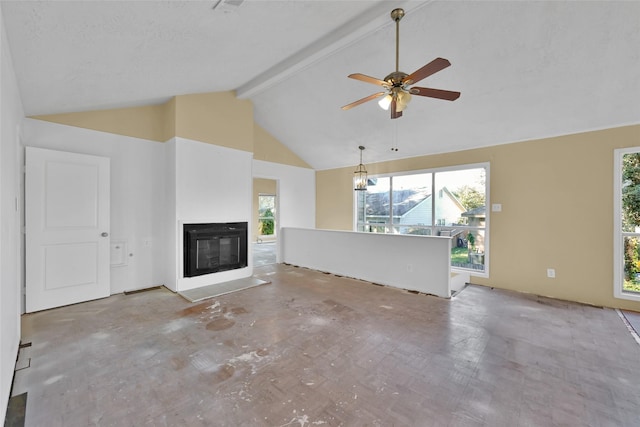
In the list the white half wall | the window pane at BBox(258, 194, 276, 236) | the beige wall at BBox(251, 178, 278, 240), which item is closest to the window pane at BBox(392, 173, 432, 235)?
the white half wall

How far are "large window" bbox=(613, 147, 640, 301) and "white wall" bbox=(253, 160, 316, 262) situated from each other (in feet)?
18.9

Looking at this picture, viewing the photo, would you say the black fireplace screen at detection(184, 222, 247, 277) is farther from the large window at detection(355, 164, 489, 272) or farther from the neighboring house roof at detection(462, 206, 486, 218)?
the neighboring house roof at detection(462, 206, 486, 218)

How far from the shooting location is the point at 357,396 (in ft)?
6.37

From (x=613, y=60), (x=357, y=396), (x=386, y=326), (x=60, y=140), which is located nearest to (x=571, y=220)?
(x=613, y=60)

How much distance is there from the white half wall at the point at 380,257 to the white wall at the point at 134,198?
9.32ft

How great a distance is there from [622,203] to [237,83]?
5.84 m

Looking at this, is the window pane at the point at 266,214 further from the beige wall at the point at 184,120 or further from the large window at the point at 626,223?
the large window at the point at 626,223

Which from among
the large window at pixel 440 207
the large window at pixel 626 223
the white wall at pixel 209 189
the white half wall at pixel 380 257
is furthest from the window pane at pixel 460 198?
the white wall at pixel 209 189

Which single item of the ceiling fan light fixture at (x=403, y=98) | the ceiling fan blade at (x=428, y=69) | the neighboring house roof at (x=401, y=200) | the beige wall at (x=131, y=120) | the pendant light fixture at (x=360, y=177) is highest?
the beige wall at (x=131, y=120)

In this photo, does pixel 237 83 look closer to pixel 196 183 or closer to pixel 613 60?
pixel 196 183

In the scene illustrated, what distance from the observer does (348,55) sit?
12.0 ft

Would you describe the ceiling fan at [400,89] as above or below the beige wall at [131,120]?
below

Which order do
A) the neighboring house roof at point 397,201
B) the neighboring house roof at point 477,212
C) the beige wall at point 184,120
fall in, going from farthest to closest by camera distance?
the neighboring house roof at point 397,201
the neighboring house roof at point 477,212
the beige wall at point 184,120

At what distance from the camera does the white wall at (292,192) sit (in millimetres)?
→ 6623
